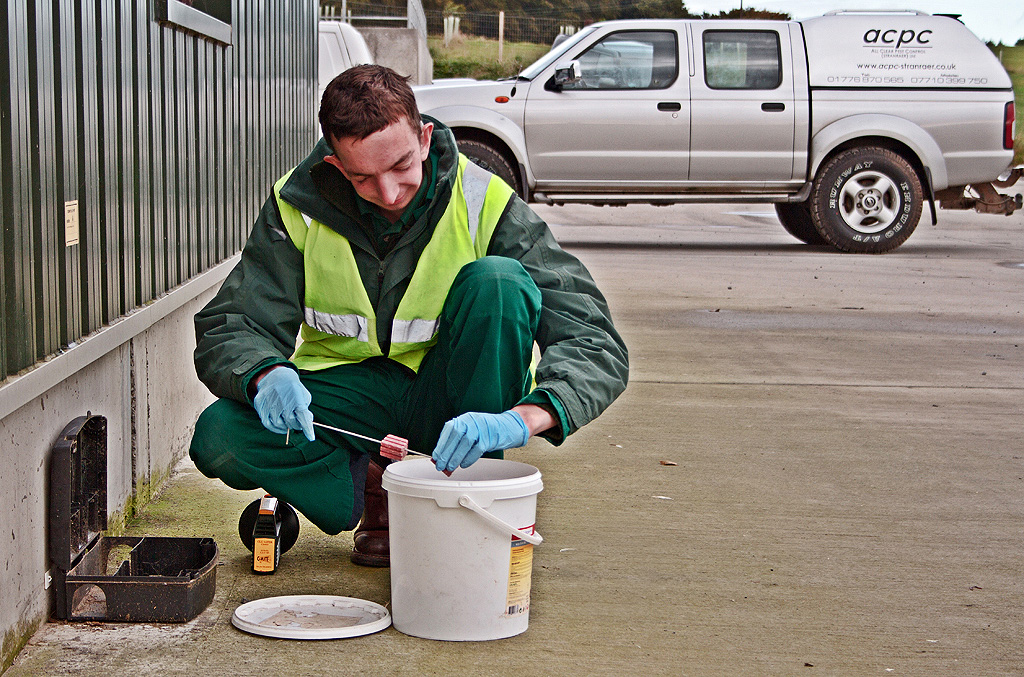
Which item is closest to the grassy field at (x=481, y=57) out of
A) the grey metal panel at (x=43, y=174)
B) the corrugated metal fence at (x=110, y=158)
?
the corrugated metal fence at (x=110, y=158)

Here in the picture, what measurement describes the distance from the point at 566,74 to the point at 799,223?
317cm

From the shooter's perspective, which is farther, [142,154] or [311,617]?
[142,154]

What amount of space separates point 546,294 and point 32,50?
4.16ft

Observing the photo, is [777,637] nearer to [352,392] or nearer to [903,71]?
[352,392]

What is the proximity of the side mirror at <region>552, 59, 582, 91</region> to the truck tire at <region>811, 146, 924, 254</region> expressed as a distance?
2.42 meters

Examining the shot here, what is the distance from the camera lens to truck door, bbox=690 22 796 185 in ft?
34.6

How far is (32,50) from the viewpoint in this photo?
2.56 metres

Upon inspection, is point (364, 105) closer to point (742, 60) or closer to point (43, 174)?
point (43, 174)

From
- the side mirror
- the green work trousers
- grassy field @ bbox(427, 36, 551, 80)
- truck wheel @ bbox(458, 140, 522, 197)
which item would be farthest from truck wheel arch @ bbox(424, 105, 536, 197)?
grassy field @ bbox(427, 36, 551, 80)

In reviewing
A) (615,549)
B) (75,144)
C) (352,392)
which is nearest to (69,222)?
(75,144)

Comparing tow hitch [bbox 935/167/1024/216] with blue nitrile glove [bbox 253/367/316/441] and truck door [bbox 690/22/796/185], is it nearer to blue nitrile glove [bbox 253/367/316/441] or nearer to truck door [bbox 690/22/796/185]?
truck door [bbox 690/22/796/185]

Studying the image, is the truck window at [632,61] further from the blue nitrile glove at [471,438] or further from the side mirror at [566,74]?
the blue nitrile glove at [471,438]

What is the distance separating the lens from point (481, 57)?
1729 inches

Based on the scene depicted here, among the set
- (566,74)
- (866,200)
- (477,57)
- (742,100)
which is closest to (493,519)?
(566,74)
